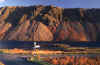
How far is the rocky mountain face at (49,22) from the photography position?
1763 inches

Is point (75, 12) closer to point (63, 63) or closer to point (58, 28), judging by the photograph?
point (58, 28)

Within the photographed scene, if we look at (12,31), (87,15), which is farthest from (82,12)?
(12,31)

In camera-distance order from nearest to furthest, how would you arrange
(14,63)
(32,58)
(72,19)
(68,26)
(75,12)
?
(14,63) → (32,58) → (68,26) → (72,19) → (75,12)

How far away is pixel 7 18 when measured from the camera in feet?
191

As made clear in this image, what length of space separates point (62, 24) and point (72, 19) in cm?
577

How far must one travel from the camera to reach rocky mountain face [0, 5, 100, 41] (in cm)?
4479

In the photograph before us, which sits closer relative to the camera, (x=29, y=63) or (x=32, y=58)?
(x=29, y=63)

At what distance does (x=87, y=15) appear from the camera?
5456 cm

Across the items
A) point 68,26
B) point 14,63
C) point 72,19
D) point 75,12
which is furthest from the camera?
point 75,12

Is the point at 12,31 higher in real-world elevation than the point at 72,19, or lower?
lower

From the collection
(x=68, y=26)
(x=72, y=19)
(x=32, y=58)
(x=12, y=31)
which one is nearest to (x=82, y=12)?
(x=72, y=19)

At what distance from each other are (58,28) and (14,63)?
128ft

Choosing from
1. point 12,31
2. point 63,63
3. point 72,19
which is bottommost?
point 63,63

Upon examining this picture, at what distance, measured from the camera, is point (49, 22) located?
54.4m
